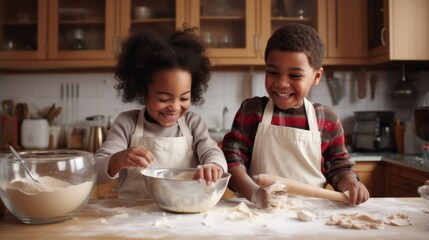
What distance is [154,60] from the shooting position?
100 cm

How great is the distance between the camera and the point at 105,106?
2.60 meters

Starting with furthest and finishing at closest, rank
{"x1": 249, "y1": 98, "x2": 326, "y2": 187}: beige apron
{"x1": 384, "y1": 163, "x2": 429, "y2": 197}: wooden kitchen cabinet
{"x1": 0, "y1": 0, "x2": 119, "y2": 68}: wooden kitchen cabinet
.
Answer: {"x1": 0, "y1": 0, "x2": 119, "y2": 68}: wooden kitchen cabinet → {"x1": 384, "y1": 163, "x2": 429, "y2": 197}: wooden kitchen cabinet → {"x1": 249, "y1": 98, "x2": 326, "y2": 187}: beige apron

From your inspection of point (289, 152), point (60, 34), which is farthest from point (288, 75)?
point (60, 34)

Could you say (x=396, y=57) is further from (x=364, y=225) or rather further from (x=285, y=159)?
(x=364, y=225)

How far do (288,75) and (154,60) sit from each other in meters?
0.34

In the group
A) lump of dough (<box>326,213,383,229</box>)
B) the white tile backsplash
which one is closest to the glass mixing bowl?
lump of dough (<box>326,213,383,229</box>)

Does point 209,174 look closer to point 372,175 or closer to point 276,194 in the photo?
point 276,194

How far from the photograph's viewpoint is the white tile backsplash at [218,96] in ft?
8.48

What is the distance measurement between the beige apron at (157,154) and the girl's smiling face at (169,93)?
10 centimetres

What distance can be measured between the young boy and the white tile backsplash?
1464 mm

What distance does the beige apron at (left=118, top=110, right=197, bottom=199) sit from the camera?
42.4 inches

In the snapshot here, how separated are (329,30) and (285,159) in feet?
4.98

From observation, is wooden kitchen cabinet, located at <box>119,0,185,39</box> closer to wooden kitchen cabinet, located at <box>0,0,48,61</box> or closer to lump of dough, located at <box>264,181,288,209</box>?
wooden kitchen cabinet, located at <box>0,0,48,61</box>

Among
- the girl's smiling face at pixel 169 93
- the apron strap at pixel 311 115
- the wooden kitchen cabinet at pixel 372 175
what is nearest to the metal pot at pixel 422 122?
the wooden kitchen cabinet at pixel 372 175
